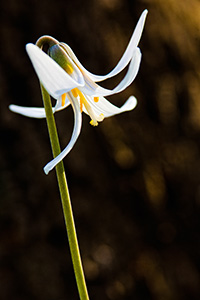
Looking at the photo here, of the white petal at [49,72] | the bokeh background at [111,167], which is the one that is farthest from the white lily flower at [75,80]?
the bokeh background at [111,167]

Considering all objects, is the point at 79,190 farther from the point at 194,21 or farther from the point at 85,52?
the point at 194,21

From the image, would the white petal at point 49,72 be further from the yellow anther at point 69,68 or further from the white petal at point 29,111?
the white petal at point 29,111

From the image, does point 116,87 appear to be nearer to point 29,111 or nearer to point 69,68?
point 69,68

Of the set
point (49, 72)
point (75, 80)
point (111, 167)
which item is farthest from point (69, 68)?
point (111, 167)

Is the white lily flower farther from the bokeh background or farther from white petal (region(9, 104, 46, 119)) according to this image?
the bokeh background

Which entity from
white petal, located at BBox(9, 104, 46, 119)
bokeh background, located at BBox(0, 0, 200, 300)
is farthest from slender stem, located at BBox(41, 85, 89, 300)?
bokeh background, located at BBox(0, 0, 200, 300)
